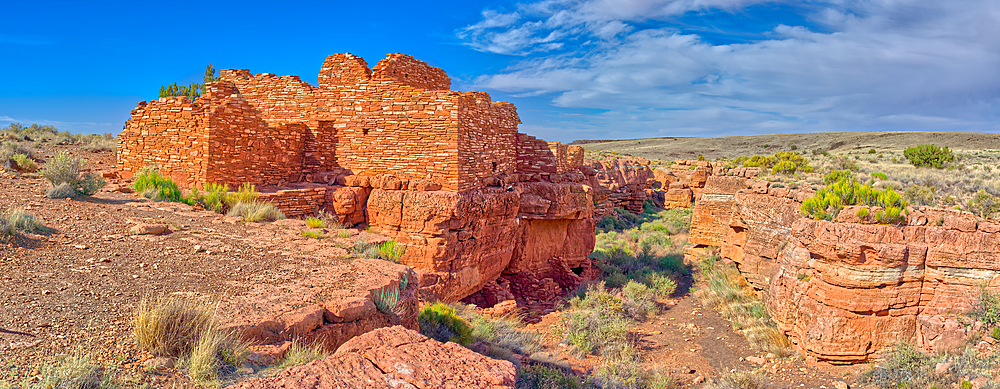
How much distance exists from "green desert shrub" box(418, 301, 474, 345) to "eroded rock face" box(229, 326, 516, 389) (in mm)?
2626

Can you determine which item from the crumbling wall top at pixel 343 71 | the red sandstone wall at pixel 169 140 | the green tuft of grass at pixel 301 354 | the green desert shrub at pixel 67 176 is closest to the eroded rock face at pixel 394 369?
the green tuft of grass at pixel 301 354

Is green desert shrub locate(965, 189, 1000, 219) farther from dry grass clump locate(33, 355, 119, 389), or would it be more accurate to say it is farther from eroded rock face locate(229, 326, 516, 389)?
dry grass clump locate(33, 355, 119, 389)

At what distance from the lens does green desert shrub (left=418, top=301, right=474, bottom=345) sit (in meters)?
6.11

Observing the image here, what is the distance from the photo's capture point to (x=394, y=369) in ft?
10.1

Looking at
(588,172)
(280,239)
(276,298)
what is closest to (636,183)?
(588,172)

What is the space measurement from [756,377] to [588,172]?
34.8 feet

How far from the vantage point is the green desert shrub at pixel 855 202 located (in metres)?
7.54

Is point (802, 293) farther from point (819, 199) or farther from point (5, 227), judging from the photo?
point (5, 227)

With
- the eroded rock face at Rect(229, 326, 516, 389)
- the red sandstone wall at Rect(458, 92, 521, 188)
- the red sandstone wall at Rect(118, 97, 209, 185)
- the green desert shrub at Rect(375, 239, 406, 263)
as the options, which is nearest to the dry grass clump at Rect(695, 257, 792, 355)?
the red sandstone wall at Rect(458, 92, 521, 188)

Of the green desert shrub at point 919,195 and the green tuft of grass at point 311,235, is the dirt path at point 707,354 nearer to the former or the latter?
the green desert shrub at point 919,195

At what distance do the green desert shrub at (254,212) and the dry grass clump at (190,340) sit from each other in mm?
4662

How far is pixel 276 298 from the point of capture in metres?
4.71

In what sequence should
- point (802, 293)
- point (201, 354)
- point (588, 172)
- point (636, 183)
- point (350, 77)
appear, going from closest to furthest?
point (201, 354) < point (802, 293) < point (350, 77) < point (588, 172) < point (636, 183)

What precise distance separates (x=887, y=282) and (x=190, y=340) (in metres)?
8.47
